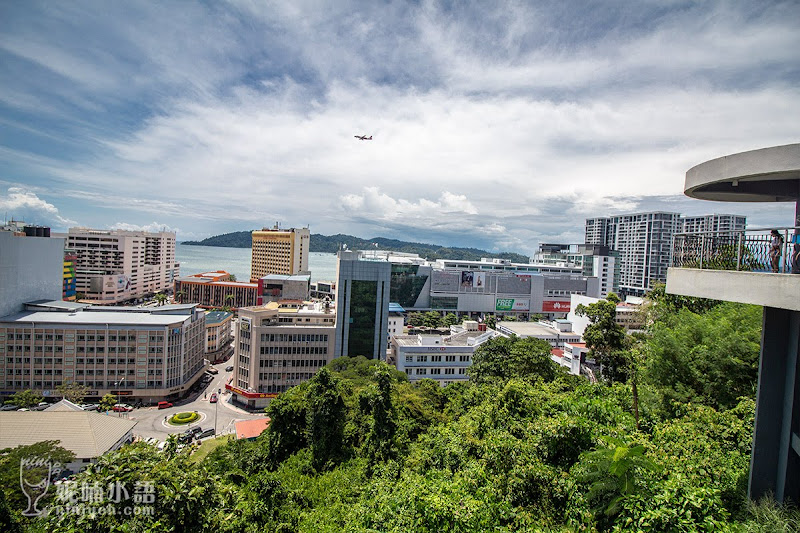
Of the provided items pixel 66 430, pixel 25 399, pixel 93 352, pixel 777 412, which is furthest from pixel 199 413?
pixel 777 412

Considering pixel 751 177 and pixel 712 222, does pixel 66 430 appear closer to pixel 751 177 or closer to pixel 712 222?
pixel 751 177

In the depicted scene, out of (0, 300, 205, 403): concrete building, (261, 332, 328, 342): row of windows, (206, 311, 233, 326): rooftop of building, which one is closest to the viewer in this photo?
(0, 300, 205, 403): concrete building

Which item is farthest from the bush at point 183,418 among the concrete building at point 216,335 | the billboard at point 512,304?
the billboard at point 512,304

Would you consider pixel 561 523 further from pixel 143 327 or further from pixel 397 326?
pixel 397 326

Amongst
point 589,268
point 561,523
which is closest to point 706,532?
point 561,523

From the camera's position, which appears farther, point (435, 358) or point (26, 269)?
point (26, 269)

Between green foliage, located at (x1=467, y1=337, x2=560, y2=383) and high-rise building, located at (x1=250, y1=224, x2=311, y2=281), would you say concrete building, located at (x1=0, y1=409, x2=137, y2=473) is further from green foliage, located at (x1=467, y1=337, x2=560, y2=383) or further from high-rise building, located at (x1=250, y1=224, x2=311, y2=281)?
high-rise building, located at (x1=250, y1=224, x2=311, y2=281)

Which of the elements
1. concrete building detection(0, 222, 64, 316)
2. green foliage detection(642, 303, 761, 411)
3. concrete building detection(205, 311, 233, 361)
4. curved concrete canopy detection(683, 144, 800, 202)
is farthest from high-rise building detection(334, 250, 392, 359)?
curved concrete canopy detection(683, 144, 800, 202)
